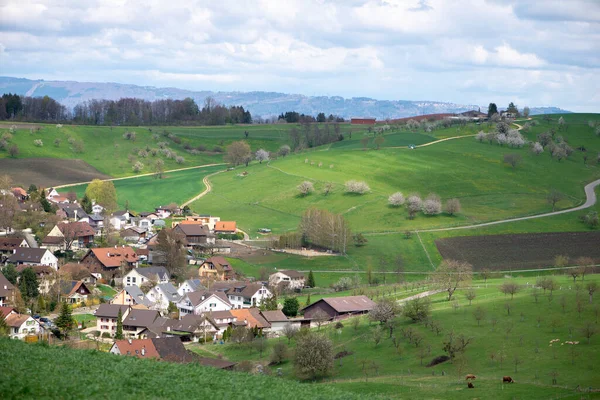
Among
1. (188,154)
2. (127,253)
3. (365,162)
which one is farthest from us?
(188,154)

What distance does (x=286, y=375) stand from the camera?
43.5 m

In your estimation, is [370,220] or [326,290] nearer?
[326,290]

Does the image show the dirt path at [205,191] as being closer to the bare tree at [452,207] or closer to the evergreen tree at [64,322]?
the bare tree at [452,207]

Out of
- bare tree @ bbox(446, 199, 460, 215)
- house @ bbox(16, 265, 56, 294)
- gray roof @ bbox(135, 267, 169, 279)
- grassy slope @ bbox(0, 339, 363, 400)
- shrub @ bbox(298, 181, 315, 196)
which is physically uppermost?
grassy slope @ bbox(0, 339, 363, 400)

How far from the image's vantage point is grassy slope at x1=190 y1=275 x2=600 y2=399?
35.7 meters

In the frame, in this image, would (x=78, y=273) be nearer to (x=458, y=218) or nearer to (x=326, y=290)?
(x=326, y=290)

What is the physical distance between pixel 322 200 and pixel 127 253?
1360 inches

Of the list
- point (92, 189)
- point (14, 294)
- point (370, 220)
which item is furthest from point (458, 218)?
point (14, 294)

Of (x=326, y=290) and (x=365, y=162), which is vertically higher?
(x=365, y=162)

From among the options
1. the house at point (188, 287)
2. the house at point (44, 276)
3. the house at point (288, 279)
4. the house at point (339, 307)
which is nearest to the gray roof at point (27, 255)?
the house at point (44, 276)

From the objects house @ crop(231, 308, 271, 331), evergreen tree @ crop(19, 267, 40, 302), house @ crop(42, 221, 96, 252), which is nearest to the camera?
house @ crop(231, 308, 271, 331)

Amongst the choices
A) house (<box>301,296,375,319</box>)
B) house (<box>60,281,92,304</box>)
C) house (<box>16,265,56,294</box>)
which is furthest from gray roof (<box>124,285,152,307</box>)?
house (<box>301,296,375,319</box>)

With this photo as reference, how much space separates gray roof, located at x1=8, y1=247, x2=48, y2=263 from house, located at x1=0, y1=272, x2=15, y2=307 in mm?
11387

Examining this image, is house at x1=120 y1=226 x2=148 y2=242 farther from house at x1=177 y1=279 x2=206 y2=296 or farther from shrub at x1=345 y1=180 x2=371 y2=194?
shrub at x1=345 y1=180 x2=371 y2=194
